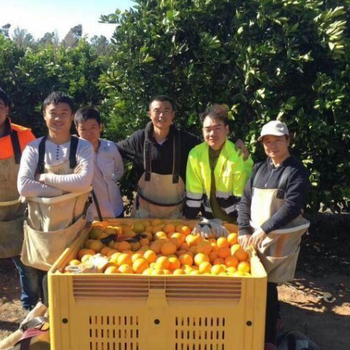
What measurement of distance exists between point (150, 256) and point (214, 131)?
3.80ft

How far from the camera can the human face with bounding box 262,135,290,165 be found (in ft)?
10.3

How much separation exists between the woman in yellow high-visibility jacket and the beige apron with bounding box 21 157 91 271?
2.94 ft

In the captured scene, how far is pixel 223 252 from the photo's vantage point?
9.56 ft

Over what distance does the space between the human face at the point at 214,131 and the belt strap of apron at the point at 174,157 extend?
1.24 feet

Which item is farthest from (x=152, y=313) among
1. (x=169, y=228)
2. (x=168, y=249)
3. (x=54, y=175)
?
(x=54, y=175)

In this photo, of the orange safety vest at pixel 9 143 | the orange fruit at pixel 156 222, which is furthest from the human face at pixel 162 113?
the orange safety vest at pixel 9 143

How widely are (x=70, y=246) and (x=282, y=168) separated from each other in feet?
4.91

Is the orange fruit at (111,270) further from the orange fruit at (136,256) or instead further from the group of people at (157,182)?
the group of people at (157,182)

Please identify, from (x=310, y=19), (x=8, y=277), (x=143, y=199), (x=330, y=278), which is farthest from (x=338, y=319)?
(x=8, y=277)

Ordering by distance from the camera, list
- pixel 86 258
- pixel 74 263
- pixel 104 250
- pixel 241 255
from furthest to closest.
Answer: pixel 104 250, pixel 241 255, pixel 86 258, pixel 74 263

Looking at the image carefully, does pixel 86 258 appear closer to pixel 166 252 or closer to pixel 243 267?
pixel 166 252

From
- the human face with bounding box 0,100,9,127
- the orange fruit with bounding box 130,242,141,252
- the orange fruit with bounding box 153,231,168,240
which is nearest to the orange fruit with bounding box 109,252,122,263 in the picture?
the orange fruit with bounding box 130,242,141,252

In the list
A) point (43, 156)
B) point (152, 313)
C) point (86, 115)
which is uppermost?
point (86, 115)

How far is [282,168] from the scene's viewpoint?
313 cm
